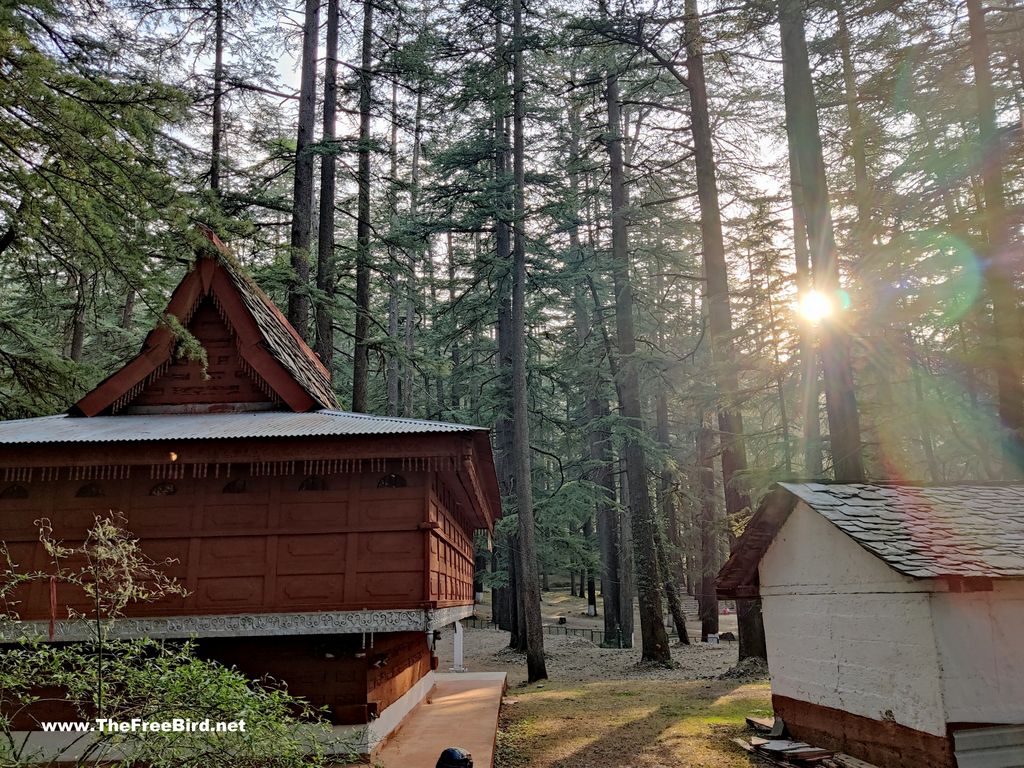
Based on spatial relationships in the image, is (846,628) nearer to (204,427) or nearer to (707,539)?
(204,427)

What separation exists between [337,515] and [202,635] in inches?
86.6

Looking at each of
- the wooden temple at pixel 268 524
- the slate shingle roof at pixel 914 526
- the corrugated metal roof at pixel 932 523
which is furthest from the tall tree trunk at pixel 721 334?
the wooden temple at pixel 268 524

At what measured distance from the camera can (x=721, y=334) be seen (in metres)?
15.5

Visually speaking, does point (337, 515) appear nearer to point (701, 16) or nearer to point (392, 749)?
point (392, 749)

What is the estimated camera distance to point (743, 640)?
16984 mm

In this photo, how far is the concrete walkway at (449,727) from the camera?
8.87 metres

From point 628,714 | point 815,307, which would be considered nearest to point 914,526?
point 815,307

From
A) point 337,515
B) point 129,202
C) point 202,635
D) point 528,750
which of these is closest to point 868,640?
point 528,750

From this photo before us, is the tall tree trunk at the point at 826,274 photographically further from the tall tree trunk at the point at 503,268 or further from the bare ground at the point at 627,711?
the tall tree trunk at the point at 503,268

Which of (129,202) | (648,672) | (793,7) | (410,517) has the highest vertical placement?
(793,7)

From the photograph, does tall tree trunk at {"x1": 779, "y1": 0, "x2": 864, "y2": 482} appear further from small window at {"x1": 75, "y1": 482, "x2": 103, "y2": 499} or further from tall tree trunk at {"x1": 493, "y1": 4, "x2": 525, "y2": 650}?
small window at {"x1": 75, "y1": 482, "x2": 103, "y2": 499}

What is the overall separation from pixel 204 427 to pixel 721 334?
10.9 meters

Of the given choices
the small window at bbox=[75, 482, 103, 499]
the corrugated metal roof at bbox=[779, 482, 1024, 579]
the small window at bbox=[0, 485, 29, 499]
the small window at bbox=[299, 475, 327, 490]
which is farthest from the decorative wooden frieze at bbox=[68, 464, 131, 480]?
the corrugated metal roof at bbox=[779, 482, 1024, 579]

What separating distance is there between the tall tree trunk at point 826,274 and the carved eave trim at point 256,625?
7997 mm
